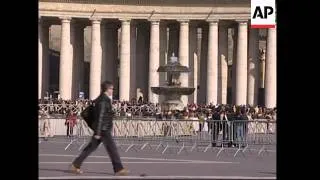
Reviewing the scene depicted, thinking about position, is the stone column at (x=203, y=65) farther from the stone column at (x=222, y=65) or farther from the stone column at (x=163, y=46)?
the stone column at (x=163, y=46)

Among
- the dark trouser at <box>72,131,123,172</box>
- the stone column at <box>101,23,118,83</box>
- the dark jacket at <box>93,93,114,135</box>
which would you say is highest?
the stone column at <box>101,23,118,83</box>

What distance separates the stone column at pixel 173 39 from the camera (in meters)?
76.9

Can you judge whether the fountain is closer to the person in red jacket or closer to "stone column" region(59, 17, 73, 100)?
the person in red jacket

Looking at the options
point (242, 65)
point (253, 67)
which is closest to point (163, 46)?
point (242, 65)

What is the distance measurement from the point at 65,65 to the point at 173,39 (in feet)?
46.9

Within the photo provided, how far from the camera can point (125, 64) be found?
7119 cm

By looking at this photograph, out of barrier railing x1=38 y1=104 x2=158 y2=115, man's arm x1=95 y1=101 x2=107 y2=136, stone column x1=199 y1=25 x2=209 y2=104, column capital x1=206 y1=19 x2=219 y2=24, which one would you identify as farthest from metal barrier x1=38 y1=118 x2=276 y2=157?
stone column x1=199 y1=25 x2=209 y2=104

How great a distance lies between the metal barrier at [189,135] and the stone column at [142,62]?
43.8m

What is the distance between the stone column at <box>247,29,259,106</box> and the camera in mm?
72312

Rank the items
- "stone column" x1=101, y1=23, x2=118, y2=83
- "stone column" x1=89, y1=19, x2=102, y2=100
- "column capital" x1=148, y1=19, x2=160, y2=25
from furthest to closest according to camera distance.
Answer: "stone column" x1=101, y1=23, x2=118, y2=83 < "column capital" x1=148, y1=19, x2=160, y2=25 < "stone column" x1=89, y1=19, x2=102, y2=100

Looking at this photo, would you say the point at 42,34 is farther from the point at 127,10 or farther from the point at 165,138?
the point at 165,138

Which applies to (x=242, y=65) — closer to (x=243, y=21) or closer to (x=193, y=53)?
(x=243, y=21)

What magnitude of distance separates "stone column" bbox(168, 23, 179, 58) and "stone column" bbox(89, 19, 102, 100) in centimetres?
831
